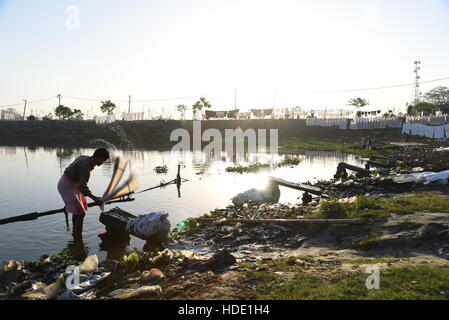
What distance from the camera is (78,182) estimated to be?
8.53 metres

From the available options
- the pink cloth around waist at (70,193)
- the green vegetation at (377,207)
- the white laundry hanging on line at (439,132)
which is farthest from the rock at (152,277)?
the white laundry hanging on line at (439,132)

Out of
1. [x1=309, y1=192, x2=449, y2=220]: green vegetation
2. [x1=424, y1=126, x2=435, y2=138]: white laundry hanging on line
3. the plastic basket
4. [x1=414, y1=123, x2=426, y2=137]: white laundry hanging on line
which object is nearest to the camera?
[x1=309, y1=192, x2=449, y2=220]: green vegetation

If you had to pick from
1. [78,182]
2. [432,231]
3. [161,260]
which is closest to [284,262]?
[161,260]

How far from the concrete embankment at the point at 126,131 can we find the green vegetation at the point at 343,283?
5091 centimetres

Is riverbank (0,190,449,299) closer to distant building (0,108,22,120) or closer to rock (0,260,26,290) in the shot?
rock (0,260,26,290)

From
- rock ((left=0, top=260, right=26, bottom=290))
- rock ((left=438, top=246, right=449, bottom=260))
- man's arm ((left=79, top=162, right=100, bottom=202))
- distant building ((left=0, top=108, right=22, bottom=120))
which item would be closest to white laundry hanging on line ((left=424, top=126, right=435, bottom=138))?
rock ((left=438, top=246, right=449, bottom=260))

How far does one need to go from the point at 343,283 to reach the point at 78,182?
6220 mm

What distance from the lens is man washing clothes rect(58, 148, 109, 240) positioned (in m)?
8.10

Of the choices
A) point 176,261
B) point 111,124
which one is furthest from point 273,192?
point 111,124

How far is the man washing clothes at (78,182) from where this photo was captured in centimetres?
810

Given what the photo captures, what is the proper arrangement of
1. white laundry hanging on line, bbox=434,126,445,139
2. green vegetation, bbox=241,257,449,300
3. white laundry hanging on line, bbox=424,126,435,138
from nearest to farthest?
green vegetation, bbox=241,257,449,300, white laundry hanging on line, bbox=434,126,445,139, white laundry hanging on line, bbox=424,126,435,138

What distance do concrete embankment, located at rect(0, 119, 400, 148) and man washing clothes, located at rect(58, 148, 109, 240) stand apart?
4718 centimetres

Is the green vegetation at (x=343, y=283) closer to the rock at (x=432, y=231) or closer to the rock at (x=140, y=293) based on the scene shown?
the rock at (x=140, y=293)

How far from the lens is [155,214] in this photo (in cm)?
923
